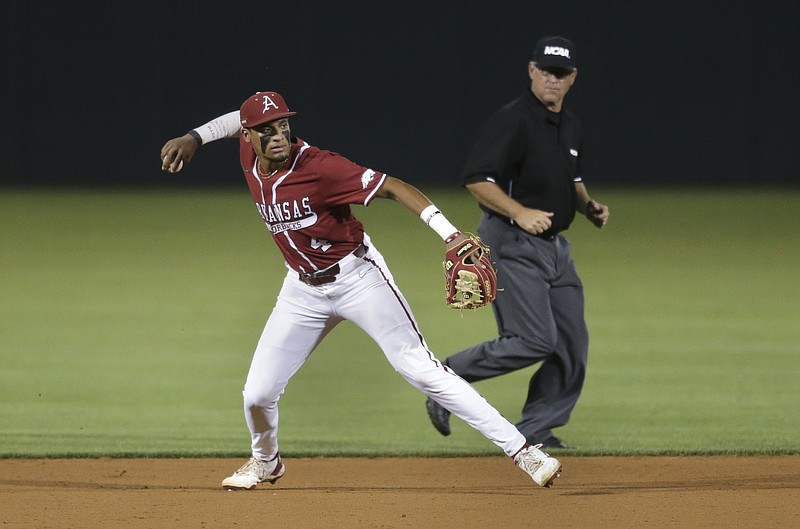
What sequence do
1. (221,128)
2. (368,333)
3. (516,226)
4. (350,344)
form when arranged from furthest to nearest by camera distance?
(350,344)
(516,226)
(221,128)
(368,333)

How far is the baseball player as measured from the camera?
5332mm

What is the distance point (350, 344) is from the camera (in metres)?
10.5

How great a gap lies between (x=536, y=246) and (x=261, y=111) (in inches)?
69.7

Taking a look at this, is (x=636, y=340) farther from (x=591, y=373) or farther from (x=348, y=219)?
(x=348, y=219)

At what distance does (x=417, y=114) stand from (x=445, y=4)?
2169 mm

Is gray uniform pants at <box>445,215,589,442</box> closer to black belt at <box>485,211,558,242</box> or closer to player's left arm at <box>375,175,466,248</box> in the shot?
black belt at <box>485,211,558,242</box>

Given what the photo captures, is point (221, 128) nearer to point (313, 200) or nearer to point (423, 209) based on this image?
point (313, 200)

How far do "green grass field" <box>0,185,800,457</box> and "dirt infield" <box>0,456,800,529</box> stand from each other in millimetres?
327

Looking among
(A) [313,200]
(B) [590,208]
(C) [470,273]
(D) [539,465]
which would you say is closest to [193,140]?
(A) [313,200]

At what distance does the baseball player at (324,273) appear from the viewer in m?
5.33

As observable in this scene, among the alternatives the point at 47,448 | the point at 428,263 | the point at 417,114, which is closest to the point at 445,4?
the point at 417,114

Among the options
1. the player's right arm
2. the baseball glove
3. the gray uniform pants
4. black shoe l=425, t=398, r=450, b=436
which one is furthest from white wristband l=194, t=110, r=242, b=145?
black shoe l=425, t=398, r=450, b=436

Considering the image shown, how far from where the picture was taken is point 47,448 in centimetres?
682

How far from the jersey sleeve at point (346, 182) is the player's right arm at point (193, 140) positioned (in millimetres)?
649
